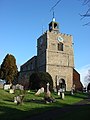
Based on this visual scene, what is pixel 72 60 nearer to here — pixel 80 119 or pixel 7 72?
pixel 7 72

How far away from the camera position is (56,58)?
74125mm

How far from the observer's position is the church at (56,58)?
72125mm

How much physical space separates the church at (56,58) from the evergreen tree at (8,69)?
16193mm

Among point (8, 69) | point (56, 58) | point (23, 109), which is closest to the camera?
point (23, 109)

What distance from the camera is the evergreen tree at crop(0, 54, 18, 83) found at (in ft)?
178

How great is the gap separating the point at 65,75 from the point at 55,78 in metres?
3.38

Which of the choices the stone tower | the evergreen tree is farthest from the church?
the evergreen tree

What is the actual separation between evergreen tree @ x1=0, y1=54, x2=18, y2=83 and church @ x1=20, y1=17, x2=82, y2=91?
1619 centimetres

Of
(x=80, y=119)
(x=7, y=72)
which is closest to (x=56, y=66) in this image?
(x=7, y=72)

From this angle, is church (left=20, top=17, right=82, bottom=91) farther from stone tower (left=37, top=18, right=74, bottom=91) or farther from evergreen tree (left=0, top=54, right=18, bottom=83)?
evergreen tree (left=0, top=54, right=18, bottom=83)

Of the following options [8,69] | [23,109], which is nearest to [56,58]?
[8,69]

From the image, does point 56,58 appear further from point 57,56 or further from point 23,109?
point 23,109

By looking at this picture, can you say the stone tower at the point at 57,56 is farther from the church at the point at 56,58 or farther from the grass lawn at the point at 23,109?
the grass lawn at the point at 23,109

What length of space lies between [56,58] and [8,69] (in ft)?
70.9
